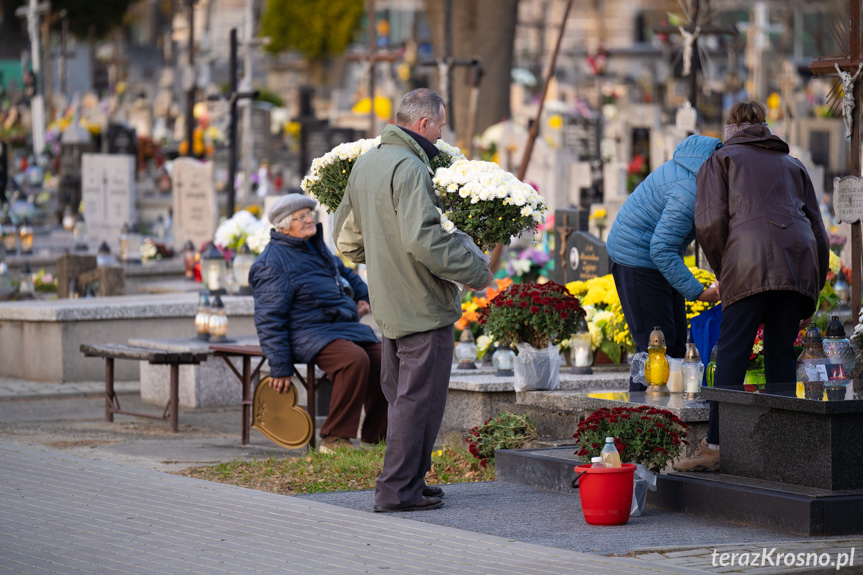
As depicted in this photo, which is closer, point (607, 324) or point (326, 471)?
point (326, 471)

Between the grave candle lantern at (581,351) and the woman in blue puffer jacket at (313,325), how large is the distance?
47.9 inches

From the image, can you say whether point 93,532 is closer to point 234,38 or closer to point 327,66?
point 234,38

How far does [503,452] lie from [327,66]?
177ft

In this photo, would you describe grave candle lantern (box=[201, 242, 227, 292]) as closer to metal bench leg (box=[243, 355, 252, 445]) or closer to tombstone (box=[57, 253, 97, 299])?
tombstone (box=[57, 253, 97, 299])

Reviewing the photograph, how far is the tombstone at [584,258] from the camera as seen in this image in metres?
11.4

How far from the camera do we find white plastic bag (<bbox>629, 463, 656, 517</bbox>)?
264 inches

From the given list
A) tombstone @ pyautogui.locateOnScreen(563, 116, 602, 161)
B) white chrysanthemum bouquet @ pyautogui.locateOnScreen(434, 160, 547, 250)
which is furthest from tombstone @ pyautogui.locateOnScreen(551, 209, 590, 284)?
tombstone @ pyautogui.locateOnScreen(563, 116, 602, 161)

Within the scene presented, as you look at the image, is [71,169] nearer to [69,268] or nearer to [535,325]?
[69,268]

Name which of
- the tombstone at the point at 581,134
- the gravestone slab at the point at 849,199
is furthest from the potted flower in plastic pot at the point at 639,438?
the tombstone at the point at 581,134

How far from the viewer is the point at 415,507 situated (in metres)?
6.93

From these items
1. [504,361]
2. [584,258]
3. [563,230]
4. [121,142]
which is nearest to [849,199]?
[504,361]

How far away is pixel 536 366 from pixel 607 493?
1.94 m

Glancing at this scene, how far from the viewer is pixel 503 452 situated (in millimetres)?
7828

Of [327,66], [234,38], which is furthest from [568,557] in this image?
[327,66]
